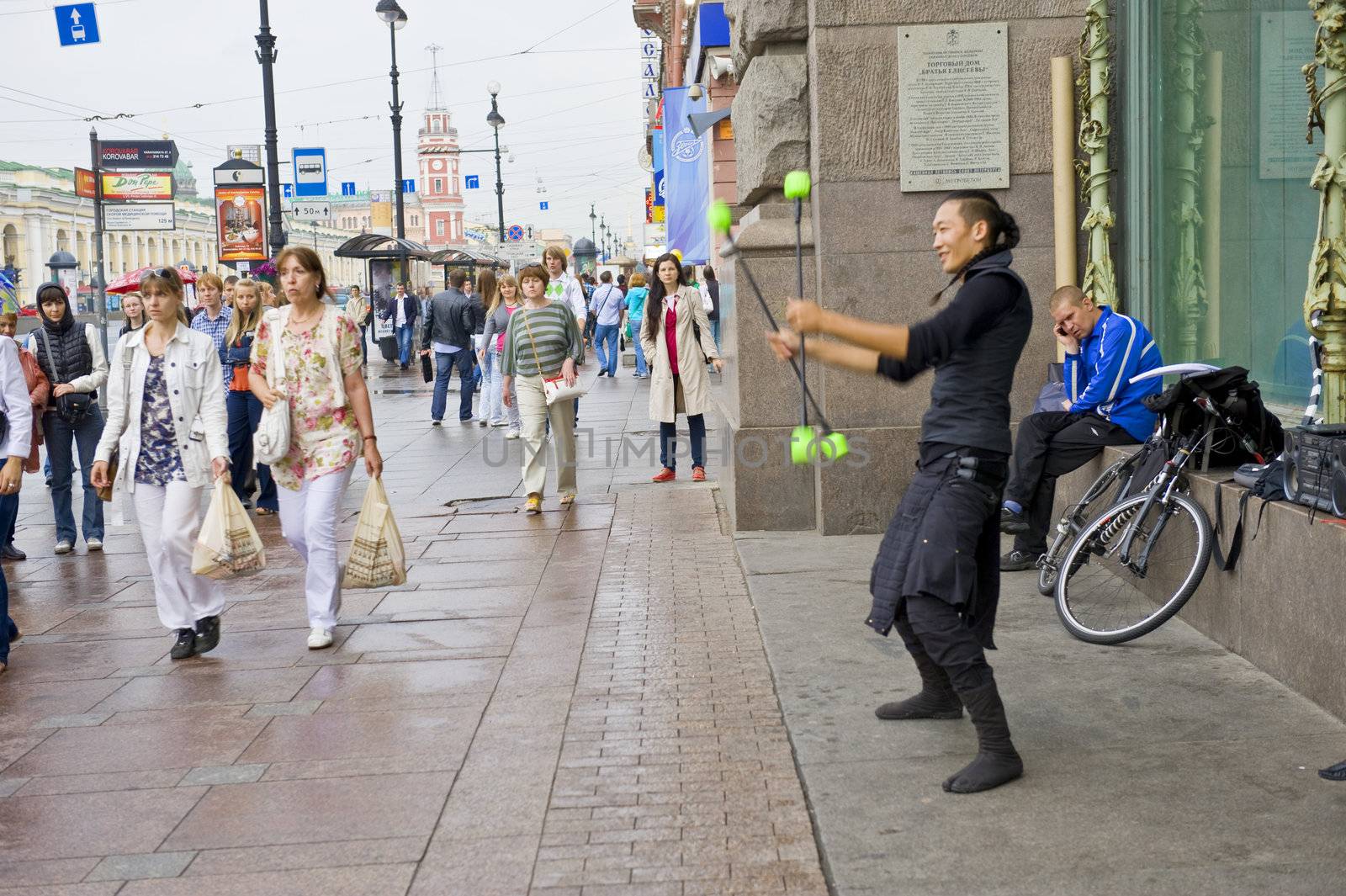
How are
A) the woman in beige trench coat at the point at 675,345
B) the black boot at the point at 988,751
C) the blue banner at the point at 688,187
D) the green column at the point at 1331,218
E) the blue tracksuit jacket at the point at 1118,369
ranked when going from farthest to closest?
the blue banner at the point at 688,187 < the woman in beige trench coat at the point at 675,345 < the blue tracksuit jacket at the point at 1118,369 < the green column at the point at 1331,218 < the black boot at the point at 988,751

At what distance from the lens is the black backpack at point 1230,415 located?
20.1 ft

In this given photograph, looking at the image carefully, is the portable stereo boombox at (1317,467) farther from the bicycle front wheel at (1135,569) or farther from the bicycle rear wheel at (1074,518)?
the bicycle rear wheel at (1074,518)

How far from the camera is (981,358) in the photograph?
14.8 feet

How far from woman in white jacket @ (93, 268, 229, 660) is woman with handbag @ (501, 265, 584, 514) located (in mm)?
3838

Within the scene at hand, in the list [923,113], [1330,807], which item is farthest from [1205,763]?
[923,113]

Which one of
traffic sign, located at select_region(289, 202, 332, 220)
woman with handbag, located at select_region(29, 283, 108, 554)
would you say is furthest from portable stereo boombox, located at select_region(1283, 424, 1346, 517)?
traffic sign, located at select_region(289, 202, 332, 220)

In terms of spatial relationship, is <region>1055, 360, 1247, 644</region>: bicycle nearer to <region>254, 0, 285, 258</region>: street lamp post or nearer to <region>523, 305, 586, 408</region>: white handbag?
<region>523, 305, 586, 408</region>: white handbag

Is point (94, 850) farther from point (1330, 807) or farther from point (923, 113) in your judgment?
point (923, 113)

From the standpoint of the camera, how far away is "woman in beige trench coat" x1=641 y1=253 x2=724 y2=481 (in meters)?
11.8

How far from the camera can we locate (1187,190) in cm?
799

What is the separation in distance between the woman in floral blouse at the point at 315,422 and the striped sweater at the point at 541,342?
3725 mm

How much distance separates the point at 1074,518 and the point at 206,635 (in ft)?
13.3

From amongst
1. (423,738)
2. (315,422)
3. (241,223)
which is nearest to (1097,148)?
(315,422)

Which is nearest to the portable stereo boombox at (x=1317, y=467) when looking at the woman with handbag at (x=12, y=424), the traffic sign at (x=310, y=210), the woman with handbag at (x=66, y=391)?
the woman with handbag at (x=12, y=424)
